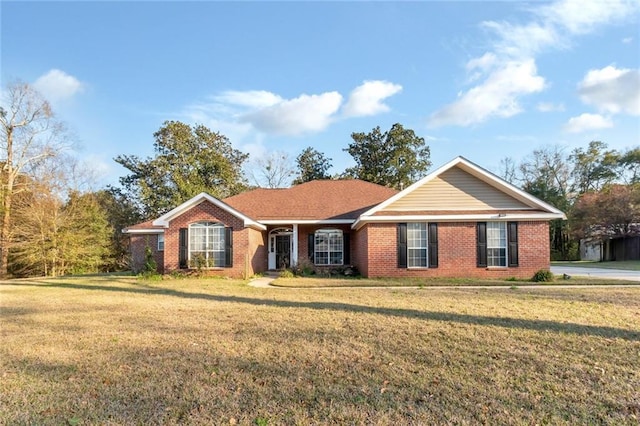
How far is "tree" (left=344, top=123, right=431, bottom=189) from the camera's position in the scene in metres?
41.0

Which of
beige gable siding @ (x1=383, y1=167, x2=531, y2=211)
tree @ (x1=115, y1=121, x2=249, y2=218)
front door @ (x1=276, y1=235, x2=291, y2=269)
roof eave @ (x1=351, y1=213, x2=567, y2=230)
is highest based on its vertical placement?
tree @ (x1=115, y1=121, x2=249, y2=218)

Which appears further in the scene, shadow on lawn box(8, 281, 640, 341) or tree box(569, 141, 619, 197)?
tree box(569, 141, 619, 197)

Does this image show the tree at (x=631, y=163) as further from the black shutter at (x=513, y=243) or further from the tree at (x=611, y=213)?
the black shutter at (x=513, y=243)

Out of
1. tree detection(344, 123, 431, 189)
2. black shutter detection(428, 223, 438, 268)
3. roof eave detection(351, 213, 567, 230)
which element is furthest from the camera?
tree detection(344, 123, 431, 189)

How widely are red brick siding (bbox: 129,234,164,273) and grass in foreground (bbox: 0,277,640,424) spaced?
13.3 meters

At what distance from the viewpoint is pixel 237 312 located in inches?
351

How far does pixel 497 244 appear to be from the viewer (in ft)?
55.0

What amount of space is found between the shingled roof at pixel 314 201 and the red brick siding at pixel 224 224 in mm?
2551

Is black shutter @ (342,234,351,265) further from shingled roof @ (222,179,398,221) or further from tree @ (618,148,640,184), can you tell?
tree @ (618,148,640,184)

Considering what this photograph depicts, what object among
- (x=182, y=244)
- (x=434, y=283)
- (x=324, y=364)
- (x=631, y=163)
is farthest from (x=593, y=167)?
(x=324, y=364)

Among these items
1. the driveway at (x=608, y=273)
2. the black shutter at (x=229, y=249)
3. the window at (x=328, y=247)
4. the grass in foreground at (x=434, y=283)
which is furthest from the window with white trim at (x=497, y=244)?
the black shutter at (x=229, y=249)

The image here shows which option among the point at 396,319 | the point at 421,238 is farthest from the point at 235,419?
the point at 421,238

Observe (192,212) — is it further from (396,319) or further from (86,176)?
(86,176)

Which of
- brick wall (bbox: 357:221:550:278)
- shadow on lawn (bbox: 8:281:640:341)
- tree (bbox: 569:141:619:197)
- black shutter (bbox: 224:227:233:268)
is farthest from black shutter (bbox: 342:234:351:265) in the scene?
tree (bbox: 569:141:619:197)
